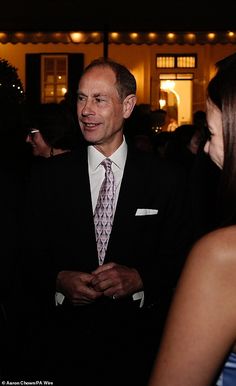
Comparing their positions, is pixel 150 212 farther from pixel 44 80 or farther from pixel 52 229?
pixel 44 80

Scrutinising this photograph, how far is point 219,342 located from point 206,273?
0.13 metres

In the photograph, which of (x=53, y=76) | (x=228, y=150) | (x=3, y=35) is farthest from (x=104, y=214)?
(x=53, y=76)

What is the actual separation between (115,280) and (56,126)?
145 cm

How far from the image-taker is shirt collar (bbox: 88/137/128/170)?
263cm

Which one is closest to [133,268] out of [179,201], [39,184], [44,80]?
[179,201]

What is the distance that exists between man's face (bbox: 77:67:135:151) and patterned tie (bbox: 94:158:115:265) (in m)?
0.19

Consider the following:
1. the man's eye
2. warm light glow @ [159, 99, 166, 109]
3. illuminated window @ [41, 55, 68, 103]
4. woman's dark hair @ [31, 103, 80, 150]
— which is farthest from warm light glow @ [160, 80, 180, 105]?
the man's eye

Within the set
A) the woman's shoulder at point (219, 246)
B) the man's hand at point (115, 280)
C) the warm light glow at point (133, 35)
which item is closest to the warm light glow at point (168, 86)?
the warm light glow at point (133, 35)

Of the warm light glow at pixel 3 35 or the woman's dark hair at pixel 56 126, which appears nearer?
the woman's dark hair at pixel 56 126

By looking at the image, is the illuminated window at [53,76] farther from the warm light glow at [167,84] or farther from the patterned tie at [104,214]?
the patterned tie at [104,214]

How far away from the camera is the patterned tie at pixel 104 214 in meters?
2.48

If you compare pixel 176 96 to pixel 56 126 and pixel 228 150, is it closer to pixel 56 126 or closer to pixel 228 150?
pixel 56 126

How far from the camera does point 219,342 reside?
108 centimetres

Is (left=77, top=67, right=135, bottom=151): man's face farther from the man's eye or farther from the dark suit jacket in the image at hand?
the dark suit jacket
